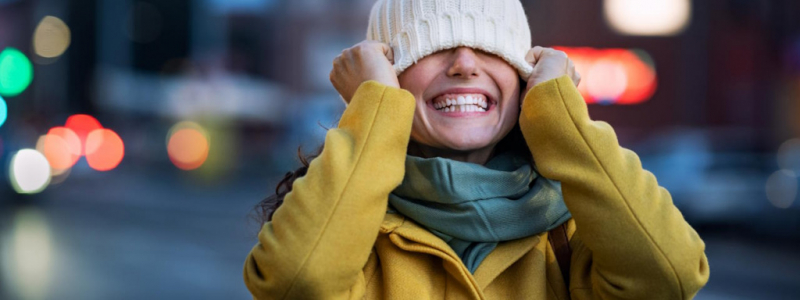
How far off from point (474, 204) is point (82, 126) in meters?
19.3

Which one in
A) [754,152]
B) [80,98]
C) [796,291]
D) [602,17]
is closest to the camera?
[796,291]

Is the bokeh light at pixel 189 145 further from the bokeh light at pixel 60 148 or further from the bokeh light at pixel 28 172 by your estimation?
the bokeh light at pixel 28 172

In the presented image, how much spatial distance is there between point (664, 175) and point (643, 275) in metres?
12.5

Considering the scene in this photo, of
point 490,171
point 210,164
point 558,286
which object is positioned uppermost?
point 490,171

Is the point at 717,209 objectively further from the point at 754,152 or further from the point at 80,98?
the point at 80,98

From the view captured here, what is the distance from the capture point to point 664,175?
46.4 feet

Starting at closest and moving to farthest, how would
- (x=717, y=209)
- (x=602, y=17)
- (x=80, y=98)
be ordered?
(x=717, y=209), (x=602, y=17), (x=80, y=98)

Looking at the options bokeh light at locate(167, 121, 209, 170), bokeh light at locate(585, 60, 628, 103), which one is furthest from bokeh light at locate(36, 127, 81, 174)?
bokeh light at locate(585, 60, 628, 103)

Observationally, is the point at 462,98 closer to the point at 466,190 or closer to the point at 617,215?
the point at 466,190

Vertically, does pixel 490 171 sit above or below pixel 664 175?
above

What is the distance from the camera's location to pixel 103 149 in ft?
70.1

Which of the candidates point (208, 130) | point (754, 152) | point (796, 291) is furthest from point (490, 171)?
point (208, 130)

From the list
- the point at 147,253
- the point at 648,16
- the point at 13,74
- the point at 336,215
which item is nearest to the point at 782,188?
the point at 147,253

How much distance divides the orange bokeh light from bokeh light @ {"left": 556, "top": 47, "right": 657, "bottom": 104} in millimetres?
13193
